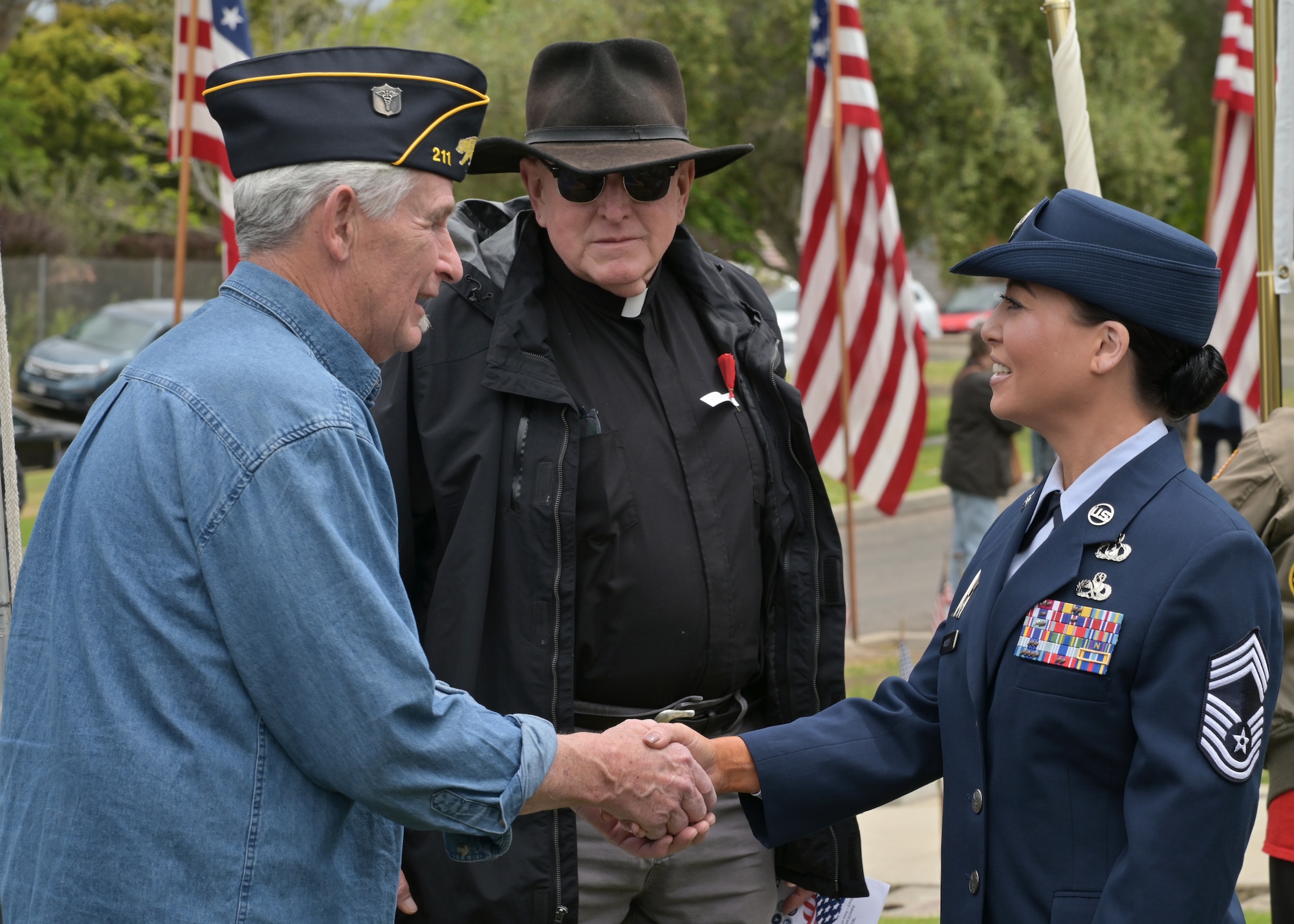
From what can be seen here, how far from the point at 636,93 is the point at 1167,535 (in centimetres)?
161

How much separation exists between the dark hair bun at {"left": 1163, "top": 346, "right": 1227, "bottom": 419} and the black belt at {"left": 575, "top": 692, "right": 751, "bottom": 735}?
1.13 metres

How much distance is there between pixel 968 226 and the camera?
62.1 feet

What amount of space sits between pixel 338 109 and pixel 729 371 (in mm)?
1344

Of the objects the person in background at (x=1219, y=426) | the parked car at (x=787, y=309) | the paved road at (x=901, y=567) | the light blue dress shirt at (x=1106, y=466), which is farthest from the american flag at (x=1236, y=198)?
the parked car at (x=787, y=309)

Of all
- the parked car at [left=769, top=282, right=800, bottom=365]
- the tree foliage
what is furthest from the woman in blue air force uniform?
the parked car at [left=769, top=282, right=800, bottom=365]

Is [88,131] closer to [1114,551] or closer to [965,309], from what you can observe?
[965,309]

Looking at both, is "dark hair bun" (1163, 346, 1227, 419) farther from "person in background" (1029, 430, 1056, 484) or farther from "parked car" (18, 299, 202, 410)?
"parked car" (18, 299, 202, 410)

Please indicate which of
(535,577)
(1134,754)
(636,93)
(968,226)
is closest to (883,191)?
(636,93)

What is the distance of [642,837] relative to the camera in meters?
2.78

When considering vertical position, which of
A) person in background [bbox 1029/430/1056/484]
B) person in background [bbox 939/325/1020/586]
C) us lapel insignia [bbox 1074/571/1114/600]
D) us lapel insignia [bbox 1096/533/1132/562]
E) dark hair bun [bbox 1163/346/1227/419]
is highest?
→ dark hair bun [bbox 1163/346/1227/419]

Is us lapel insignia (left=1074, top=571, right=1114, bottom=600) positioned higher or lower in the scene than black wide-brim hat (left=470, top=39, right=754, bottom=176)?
lower

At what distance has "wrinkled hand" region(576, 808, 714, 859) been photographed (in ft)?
8.98

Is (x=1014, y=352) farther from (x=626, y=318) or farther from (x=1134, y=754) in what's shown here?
(x=626, y=318)

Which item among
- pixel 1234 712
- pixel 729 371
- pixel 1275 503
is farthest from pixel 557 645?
pixel 1275 503
